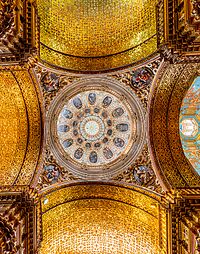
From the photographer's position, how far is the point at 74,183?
15.3 m

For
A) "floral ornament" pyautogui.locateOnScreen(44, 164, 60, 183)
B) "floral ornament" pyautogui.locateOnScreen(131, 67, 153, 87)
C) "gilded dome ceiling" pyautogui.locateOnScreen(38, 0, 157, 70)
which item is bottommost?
"floral ornament" pyautogui.locateOnScreen(44, 164, 60, 183)

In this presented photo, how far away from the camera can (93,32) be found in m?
15.7

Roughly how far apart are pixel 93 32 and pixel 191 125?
27.0 ft

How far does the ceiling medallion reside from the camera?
601 inches

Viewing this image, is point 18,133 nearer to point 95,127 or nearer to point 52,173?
point 52,173

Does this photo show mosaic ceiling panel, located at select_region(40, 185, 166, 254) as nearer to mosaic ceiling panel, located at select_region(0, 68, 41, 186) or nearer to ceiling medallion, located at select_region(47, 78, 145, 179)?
ceiling medallion, located at select_region(47, 78, 145, 179)

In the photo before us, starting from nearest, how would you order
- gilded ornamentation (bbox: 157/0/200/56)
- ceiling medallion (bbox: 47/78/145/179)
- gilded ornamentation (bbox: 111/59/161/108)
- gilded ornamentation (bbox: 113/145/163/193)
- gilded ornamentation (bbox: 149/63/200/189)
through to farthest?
gilded ornamentation (bbox: 157/0/200/56) < gilded ornamentation (bbox: 149/63/200/189) < gilded ornamentation (bbox: 111/59/161/108) < gilded ornamentation (bbox: 113/145/163/193) < ceiling medallion (bbox: 47/78/145/179)

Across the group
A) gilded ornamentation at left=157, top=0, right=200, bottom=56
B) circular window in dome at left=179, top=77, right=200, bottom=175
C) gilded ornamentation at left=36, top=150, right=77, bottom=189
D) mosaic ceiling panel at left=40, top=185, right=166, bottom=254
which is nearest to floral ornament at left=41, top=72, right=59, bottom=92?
gilded ornamentation at left=36, top=150, right=77, bottom=189

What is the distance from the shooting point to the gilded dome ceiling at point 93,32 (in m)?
14.6

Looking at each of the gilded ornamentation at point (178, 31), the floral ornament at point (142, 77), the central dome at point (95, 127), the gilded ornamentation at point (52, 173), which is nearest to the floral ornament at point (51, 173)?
the gilded ornamentation at point (52, 173)

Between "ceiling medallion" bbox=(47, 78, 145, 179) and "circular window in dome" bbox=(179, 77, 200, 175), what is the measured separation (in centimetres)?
320

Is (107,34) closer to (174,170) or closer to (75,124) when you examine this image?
(75,124)

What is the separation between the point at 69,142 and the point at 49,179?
2680mm

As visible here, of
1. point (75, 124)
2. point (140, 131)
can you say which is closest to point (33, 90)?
point (75, 124)
